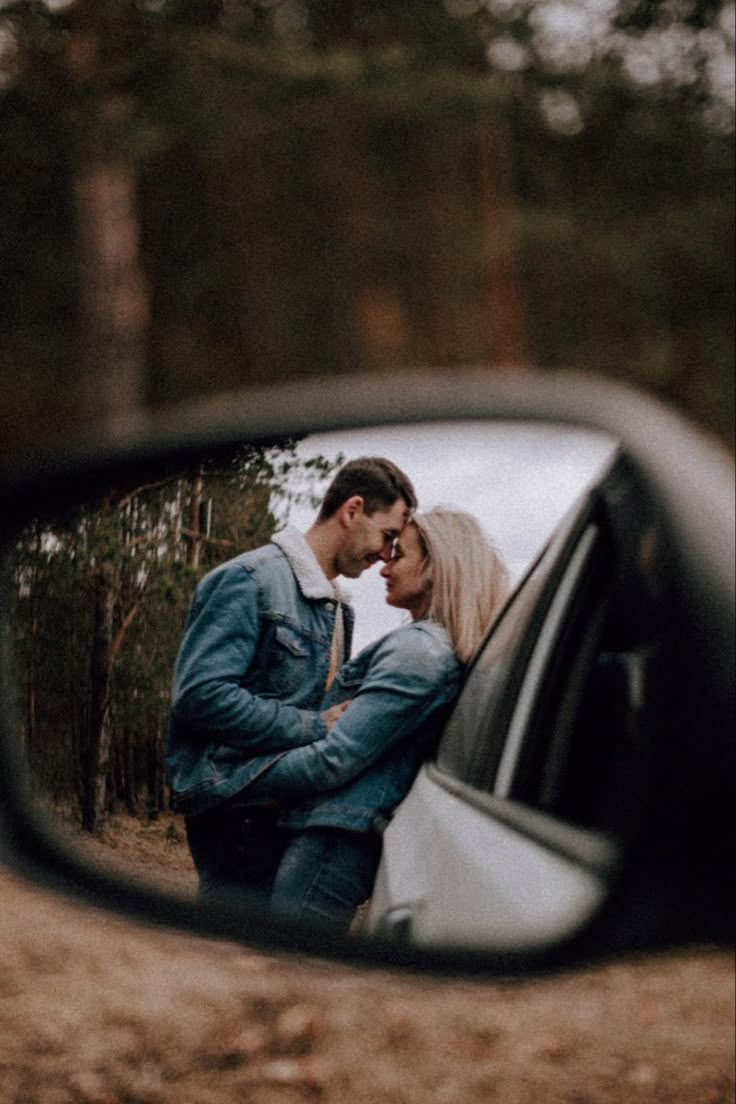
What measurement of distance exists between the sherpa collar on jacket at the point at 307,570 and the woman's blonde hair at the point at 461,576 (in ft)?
0.34

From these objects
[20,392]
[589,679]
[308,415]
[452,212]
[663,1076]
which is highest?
[452,212]

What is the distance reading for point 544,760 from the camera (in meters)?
1.37

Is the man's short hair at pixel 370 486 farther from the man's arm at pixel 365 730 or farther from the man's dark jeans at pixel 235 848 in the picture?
the man's dark jeans at pixel 235 848

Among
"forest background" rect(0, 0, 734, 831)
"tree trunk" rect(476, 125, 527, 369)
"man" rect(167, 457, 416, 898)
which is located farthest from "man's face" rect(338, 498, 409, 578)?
"tree trunk" rect(476, 125, 527, 369)

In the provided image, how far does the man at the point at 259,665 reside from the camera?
1.31 metres

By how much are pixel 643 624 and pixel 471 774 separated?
0.50m

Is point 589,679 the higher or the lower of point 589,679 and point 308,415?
the lower

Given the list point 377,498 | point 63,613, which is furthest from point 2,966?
point 377,498

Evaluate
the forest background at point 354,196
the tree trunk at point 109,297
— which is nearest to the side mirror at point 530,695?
the forest background at point 354,196

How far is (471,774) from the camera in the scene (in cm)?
154

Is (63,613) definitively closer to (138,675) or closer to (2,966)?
(138,675)

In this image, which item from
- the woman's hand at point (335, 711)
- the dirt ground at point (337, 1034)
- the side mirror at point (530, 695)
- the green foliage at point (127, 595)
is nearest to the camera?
the side mirror at point (530, 695)

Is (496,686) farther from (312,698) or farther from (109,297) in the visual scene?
(109,297)

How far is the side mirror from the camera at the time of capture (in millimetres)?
1044
